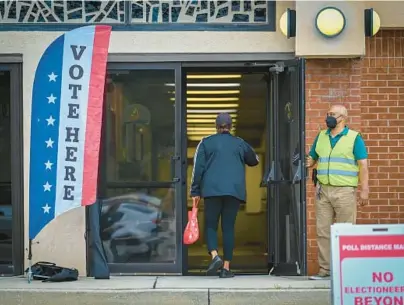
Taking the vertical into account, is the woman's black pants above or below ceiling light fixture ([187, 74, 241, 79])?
below

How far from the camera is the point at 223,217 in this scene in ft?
28.6

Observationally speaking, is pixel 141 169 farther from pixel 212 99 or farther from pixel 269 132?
pixel 212 99

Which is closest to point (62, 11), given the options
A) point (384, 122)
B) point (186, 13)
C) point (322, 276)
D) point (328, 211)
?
point (186, 13)

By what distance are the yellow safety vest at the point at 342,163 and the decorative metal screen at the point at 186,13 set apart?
5.53ft

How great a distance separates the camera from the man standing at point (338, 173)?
8.11 meters

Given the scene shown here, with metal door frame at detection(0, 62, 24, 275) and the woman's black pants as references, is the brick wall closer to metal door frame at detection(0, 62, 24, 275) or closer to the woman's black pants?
the woman's black pants

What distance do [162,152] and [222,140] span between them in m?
0.79

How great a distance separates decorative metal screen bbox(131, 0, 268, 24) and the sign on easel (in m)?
3.70

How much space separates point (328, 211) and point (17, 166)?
10.7 ft

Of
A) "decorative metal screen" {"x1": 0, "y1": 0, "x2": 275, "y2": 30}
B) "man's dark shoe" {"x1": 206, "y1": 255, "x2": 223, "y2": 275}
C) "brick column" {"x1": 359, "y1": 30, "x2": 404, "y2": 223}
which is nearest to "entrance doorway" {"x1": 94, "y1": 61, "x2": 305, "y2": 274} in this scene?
"decorative metal screen" {"x1": 0, "y1": 0, "x2": 275, "y2": 30}

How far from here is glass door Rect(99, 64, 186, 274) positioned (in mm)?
9070

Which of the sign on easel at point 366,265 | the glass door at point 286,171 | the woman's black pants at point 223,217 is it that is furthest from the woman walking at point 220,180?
the sign on easel at point 366,265

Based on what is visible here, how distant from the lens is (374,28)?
8641 mm

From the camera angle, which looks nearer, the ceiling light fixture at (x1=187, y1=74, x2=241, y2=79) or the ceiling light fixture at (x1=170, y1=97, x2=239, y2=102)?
the ceiling light fixture at (x1=187, y1=74, x2=241, y2=79)
